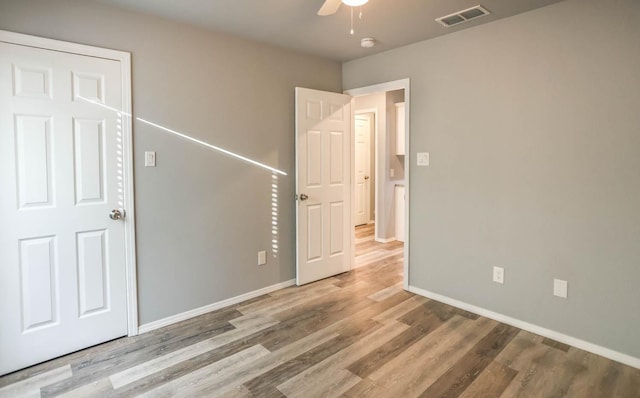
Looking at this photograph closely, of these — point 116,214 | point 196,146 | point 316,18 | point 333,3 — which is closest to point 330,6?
point 333,3

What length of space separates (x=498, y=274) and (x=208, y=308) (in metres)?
2.51

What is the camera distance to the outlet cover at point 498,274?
9.98 ft

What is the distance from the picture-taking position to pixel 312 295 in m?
3.59

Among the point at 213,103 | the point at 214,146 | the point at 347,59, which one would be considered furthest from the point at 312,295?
the point at 347,59

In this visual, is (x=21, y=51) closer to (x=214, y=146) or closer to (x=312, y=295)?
(x=214, y=146)

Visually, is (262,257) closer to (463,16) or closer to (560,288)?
(560,288)

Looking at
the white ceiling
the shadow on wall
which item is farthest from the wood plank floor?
the white ceiling

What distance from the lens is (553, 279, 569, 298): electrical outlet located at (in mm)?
2686

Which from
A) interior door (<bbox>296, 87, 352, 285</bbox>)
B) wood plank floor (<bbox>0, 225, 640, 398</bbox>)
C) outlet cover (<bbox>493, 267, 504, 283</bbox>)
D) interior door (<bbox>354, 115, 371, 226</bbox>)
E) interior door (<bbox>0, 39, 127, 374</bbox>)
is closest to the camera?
wood plank floor (<bbox>0, 225, 640, 398</bbox>)

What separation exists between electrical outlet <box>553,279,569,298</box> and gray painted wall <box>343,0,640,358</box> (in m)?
0.04

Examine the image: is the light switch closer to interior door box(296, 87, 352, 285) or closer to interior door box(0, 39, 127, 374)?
interior door box(0, 39, 127, 374)

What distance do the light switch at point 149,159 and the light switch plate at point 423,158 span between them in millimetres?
2362

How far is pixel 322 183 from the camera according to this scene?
3.95m

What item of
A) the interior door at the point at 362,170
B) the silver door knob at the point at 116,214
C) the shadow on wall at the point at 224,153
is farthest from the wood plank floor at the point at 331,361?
the interior door at the point at 362,170
